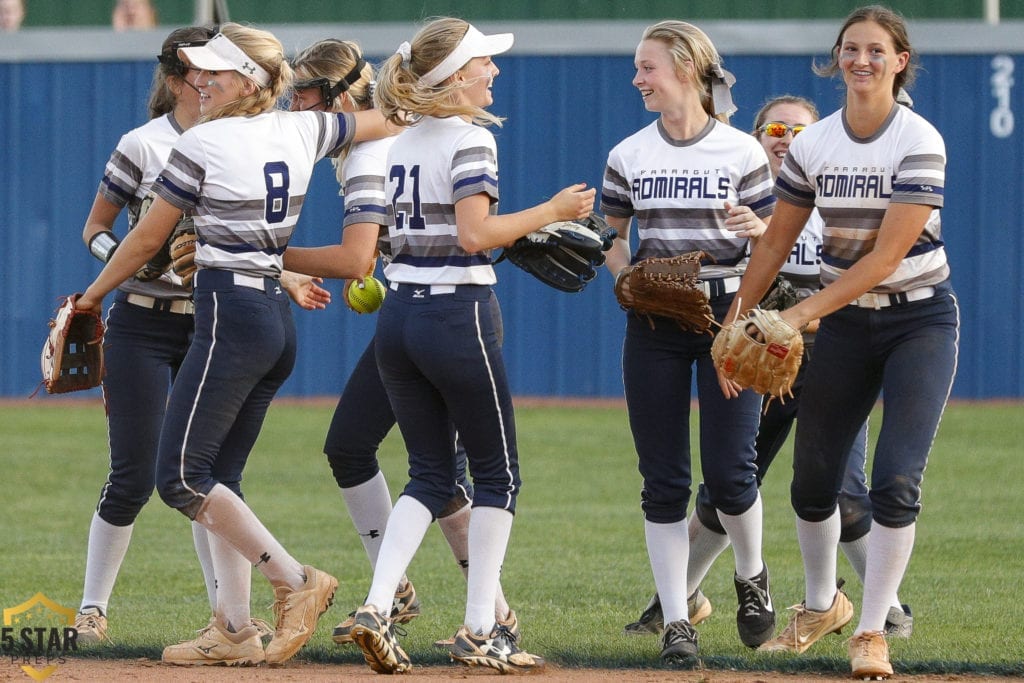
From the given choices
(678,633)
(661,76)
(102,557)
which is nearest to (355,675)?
(678,633)

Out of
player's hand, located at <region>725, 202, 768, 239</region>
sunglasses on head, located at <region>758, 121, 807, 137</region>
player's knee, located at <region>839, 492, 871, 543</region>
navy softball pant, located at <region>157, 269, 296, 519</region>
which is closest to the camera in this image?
navy softball pant, located at <region>157, 269, 296, 519</region>

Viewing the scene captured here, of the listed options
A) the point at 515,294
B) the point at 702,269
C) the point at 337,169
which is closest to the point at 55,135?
the point at 515,294

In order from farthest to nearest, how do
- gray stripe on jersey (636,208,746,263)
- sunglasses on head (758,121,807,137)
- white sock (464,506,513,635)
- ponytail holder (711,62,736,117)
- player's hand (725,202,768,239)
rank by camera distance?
sunglasses on head (758,121,807,137)
ponytail holder (711,62,736,117)
gray stripe on jersey (636,208,746,263)
player's hand (725,202,768,239)
white sock (464,506,513,635)

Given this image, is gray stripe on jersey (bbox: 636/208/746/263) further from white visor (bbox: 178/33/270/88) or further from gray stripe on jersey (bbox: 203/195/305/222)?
white visor (bbox: 178/33/270/88)

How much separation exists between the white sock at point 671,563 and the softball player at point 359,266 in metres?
0.53

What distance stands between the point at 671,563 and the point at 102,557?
6.71 ft

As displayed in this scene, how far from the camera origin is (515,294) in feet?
48.3

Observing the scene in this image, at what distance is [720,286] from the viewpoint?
5164 millimetres

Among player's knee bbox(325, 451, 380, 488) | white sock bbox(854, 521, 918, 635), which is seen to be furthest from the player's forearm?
white sock bbox(854, 521, 918, 635)

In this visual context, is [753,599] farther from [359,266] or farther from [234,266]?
[234,266]

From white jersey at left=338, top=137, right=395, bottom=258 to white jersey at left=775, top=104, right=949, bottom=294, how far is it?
1347mm

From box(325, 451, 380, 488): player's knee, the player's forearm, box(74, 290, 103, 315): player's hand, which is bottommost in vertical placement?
box(325, 451, 380, 488): player's knee

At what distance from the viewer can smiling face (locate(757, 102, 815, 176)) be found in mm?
6020

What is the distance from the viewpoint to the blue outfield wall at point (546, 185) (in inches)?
577
